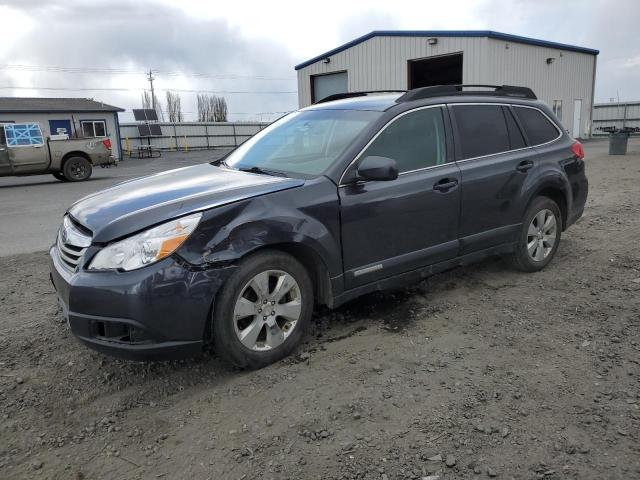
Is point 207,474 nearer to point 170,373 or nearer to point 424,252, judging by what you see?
point 170,373

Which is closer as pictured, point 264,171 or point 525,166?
point 264,171

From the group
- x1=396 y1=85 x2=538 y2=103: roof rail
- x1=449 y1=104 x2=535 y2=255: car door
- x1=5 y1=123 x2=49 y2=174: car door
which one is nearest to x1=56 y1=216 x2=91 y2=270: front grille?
x1=396 y1=85 x2=538 y2=103: roof rail

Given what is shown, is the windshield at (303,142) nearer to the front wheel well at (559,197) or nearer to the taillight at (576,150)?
the front wheel well at (559,197)

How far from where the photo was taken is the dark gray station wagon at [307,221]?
295 centimetres

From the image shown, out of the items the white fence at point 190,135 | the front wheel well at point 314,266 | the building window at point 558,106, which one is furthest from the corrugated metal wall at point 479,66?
the front wheel well at point 314,266

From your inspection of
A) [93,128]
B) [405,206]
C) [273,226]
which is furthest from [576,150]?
[93,128]

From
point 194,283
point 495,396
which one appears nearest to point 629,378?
point 495,396

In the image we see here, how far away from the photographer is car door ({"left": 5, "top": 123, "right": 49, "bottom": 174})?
1600 cm

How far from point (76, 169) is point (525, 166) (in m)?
15.8

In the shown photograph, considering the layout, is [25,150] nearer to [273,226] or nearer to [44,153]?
[44,153]

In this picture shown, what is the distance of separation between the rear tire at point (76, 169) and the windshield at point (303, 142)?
46.5 ft

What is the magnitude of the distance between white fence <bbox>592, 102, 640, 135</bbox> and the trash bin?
19952 mm

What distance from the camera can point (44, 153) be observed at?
16375 mm

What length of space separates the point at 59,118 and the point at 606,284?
31.7m
